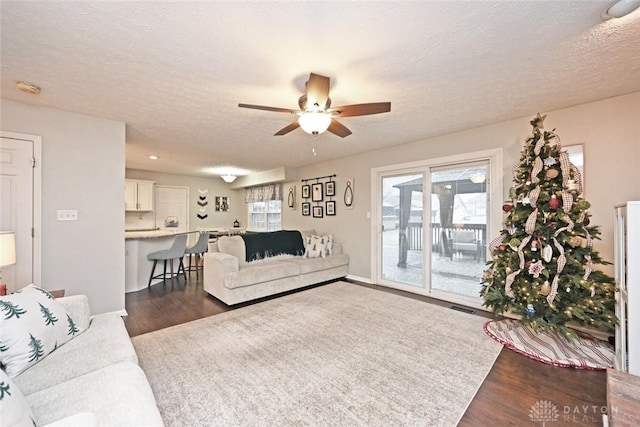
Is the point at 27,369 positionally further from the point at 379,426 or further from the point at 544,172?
the point at 544,172

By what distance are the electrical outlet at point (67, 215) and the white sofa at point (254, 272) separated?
1650 mm

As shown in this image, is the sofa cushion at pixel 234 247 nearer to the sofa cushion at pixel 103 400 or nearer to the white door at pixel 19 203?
the white door at pixel 19 203

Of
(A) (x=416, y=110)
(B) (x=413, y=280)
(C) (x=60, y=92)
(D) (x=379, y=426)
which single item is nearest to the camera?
(D) (x=379, y=426)

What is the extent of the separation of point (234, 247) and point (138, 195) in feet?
12.9

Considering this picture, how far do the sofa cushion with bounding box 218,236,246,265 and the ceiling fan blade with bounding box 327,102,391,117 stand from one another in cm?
273

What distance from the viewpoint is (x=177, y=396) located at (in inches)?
70.3

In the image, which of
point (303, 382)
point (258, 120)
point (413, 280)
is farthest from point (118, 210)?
point (413, 280)

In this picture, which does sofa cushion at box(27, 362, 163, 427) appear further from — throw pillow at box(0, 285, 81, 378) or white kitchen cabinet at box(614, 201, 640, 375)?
white kitchen cabinet at box(614, 201, 640, 375)

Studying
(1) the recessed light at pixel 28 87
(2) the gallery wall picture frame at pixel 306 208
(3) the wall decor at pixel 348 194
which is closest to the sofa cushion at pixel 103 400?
(1) the recessed light at pixel 28 87

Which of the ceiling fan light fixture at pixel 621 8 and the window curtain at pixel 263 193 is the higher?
the ceiling fan light fixture at pixel 621 8

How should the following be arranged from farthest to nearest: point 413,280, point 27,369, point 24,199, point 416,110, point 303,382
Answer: point 413,280 < point 416,110 < point 24,199 < point 303,382 < point 27,369

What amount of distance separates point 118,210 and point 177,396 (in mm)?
2477

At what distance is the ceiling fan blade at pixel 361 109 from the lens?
2.13 meters

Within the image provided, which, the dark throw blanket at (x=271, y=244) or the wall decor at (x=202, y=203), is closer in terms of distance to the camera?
the dark throw blanket at (x=271, y=244)
